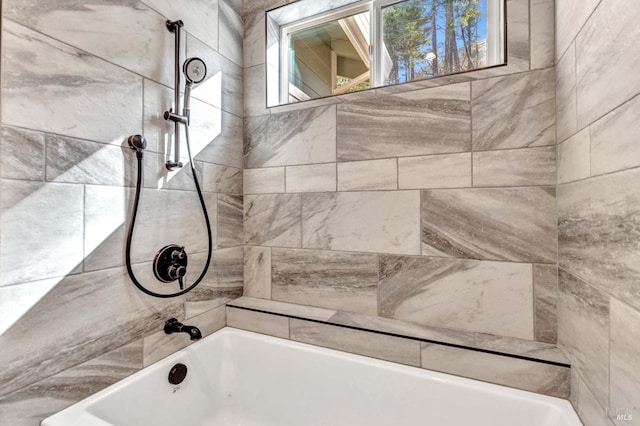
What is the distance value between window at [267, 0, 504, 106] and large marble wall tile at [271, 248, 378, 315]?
96 cm

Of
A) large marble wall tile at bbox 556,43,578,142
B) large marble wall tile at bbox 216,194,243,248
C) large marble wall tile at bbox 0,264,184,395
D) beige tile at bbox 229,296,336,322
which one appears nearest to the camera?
large marble wall tile at bbox 0,264,184,395

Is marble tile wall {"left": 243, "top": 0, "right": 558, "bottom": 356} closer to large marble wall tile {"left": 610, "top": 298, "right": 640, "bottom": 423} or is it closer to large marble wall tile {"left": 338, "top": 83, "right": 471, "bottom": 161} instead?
large marble wall tile {"left": 338, "top": 83, "right": 471, "bottom": 161}

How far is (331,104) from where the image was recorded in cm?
161

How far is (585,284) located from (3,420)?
183cm

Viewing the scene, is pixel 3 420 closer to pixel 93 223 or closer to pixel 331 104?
pixel 93 223

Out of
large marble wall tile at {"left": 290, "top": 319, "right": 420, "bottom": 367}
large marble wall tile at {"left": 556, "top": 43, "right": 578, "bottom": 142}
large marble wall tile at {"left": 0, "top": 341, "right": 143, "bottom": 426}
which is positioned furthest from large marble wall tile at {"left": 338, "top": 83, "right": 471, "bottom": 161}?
large marble wall tile at {"left": 0, "top": 341, "right": 143, "bottom": 426}

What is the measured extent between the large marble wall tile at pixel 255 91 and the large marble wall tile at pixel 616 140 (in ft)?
5.00

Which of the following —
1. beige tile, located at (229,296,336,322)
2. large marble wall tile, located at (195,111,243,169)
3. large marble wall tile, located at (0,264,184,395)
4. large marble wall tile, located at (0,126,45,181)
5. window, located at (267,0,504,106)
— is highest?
window, located at (267,0,504,106)

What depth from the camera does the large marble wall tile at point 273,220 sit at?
171cm

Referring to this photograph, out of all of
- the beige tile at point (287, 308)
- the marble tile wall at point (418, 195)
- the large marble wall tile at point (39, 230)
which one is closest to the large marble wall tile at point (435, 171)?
the marble tile wall at point (418, 195)

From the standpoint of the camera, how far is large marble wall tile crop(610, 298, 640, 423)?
0.67m

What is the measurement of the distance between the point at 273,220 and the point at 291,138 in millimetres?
499

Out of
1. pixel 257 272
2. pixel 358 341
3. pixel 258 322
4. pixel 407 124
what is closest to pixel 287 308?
pixel 258 322

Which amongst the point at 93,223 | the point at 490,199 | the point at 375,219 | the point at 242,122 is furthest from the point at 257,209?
the point at 490,199
